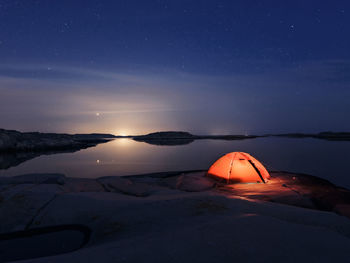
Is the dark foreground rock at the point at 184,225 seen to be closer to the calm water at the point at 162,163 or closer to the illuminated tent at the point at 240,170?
the illuminated tent at the point at 240,170

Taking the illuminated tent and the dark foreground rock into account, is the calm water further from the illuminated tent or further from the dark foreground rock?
the dark foreground rock

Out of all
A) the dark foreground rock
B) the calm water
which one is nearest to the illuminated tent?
the dark foreground rock

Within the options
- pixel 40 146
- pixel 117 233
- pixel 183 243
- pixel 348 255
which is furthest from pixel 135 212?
pixel 40 146

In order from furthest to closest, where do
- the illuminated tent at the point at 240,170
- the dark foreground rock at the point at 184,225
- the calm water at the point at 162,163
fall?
the calm water at the point at 162,163, the illuminated tent at the point at 240,170, the dark foreground rock at the point at 184,225

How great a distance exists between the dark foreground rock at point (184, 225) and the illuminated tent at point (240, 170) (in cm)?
125

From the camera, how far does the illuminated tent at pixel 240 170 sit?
11.4m

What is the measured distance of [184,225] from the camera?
177 inches

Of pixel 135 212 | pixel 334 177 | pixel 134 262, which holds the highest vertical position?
pixel 134 262

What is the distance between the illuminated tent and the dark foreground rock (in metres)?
1.25

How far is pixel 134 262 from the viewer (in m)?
2.78

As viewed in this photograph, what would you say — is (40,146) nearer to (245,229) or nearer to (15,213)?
(15,213)

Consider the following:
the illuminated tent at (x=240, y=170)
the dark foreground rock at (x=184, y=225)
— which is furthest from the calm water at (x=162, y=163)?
the dark foreground rock at (x=184, y=225)

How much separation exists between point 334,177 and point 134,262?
18.7 metres

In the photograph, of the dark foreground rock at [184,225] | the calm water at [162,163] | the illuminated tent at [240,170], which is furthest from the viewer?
the calm water at [162,163]
